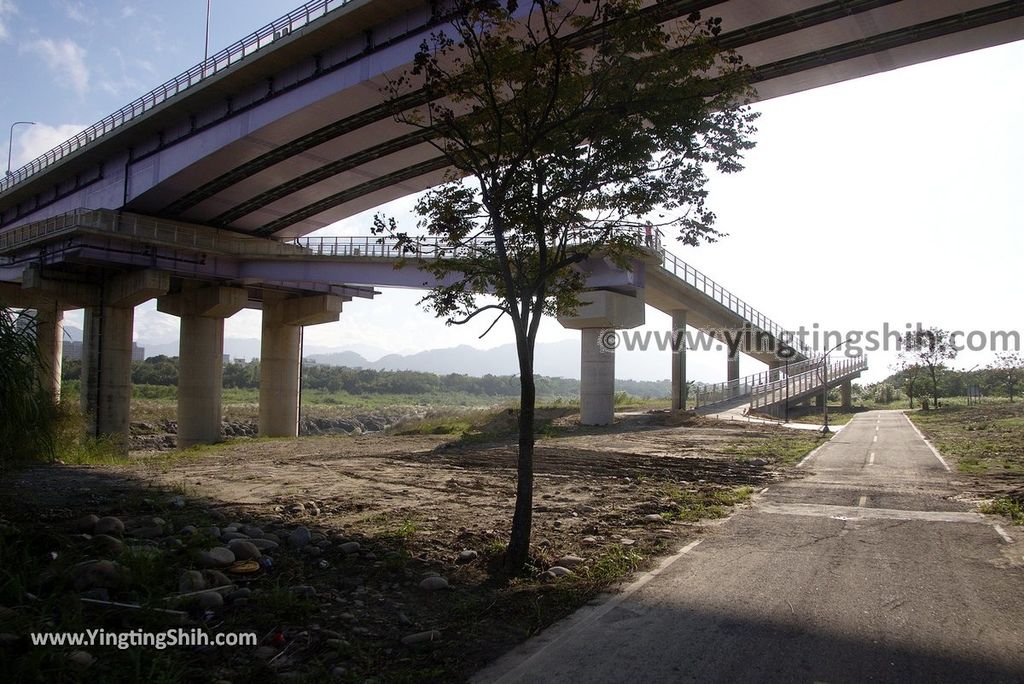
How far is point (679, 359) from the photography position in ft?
140

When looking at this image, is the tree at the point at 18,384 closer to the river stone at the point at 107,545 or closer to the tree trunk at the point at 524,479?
the river stone at the point at 107,545

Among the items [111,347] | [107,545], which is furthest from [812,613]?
[111,347]

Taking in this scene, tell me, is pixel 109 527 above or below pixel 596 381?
below

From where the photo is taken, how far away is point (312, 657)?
16.8 feet

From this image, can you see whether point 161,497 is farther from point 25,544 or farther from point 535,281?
point 535,281

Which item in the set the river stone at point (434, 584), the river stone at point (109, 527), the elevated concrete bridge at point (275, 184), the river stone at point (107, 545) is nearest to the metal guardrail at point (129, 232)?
the elevated concrete bridge at point (275, 184)

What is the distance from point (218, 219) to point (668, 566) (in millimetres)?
39148

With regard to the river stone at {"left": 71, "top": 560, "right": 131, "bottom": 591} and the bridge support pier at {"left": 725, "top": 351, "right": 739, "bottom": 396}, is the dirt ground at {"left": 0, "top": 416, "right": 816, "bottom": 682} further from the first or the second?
the bridge support pier at {"left": 725, "top": 351, "right": 739, "bottom": 396}

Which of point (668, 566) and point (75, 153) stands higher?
point (75, 153)

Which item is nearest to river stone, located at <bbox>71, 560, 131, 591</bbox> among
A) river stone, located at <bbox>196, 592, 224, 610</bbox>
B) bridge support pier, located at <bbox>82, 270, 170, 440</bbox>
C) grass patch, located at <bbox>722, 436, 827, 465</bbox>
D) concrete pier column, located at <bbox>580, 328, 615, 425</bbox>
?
river stone, located at <bbox>196, 592, 224, 610</bbox>

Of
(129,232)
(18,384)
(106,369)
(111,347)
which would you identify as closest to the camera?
(18,384)

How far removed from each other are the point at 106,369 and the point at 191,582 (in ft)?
117

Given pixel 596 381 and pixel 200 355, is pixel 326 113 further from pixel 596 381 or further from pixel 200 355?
pixel 200 355

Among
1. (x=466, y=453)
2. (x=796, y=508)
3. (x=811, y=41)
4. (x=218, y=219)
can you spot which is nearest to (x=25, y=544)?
(x=796, y=508)
